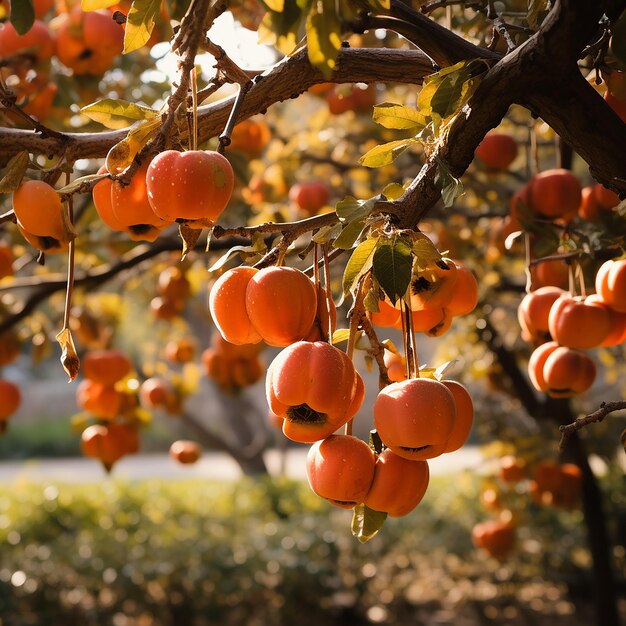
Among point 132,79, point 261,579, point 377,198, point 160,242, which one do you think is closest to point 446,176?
point 377,198

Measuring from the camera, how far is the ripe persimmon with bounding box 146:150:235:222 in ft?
2.72

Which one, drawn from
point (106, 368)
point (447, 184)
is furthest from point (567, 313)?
point (106, 368)

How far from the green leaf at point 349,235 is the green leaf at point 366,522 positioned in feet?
1.06

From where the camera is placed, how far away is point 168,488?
5.68 meters

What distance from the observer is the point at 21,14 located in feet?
2.66

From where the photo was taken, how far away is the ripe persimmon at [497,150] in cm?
219

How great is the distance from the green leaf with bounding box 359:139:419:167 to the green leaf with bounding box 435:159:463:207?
0.11m

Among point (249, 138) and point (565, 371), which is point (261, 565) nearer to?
point (249, 138)

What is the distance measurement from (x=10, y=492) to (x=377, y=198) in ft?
17.3

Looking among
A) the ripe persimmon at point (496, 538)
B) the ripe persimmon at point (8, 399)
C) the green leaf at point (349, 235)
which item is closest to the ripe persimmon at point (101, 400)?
the ripe persimmon at point (8, 399)

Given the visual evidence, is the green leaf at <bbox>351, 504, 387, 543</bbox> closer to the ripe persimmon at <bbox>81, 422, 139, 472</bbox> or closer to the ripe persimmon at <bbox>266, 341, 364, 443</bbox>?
the ripe persimmon at <bbox>266, 341, 364, 443</bbox>

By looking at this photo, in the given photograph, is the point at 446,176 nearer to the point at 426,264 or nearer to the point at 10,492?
the point at 426,264

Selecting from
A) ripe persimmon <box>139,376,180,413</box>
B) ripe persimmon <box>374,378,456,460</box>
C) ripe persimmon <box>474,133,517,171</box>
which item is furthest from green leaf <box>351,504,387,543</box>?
ripe persimmon <box>139,376,180,413</box>

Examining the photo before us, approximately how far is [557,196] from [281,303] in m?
0.94
